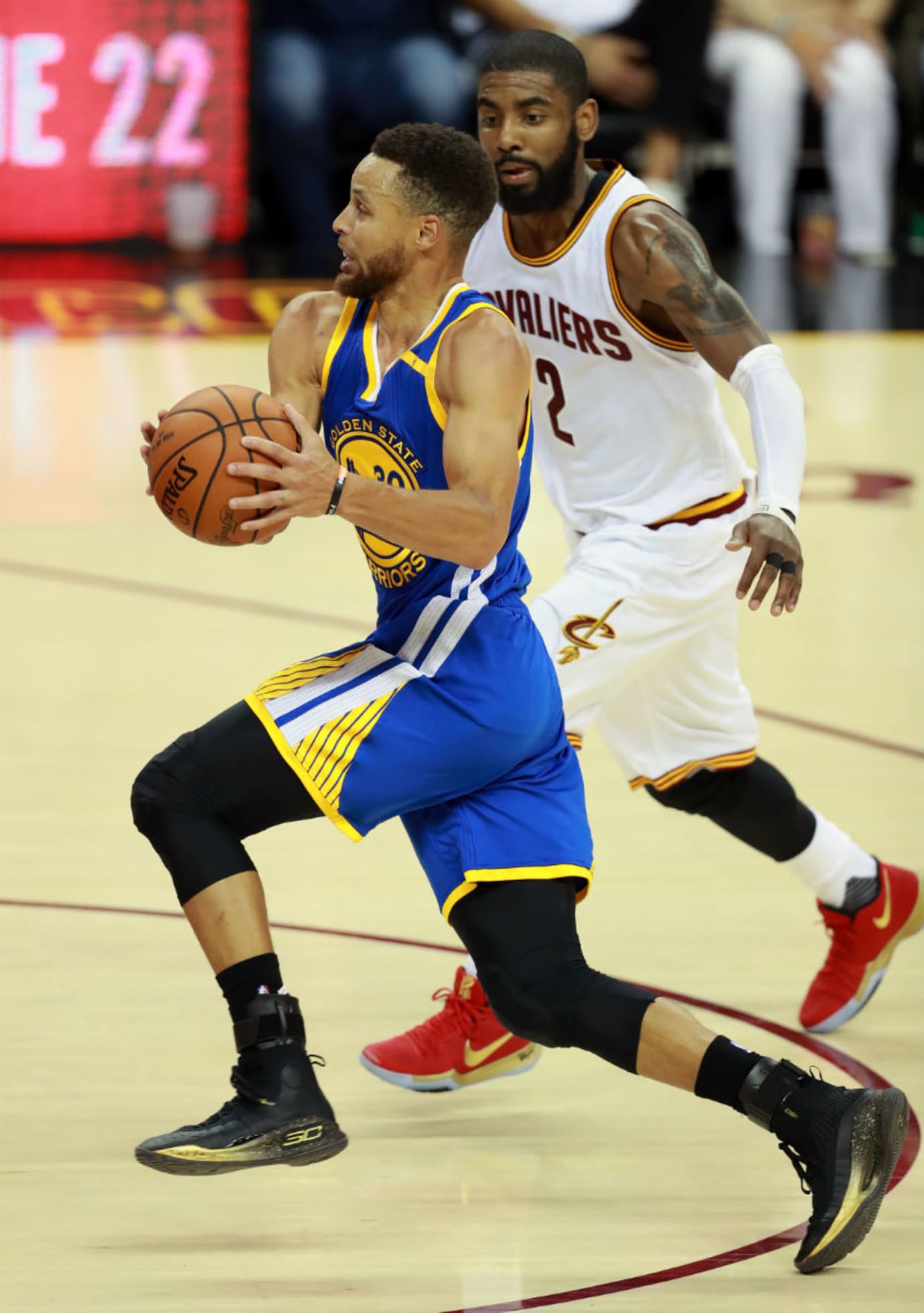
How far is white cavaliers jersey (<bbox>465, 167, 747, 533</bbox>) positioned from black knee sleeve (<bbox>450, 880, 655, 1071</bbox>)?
124cm

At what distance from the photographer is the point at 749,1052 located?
11.0 ft

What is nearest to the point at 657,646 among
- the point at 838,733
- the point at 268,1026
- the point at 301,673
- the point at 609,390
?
the point at 609,390

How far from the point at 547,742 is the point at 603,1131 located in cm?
81

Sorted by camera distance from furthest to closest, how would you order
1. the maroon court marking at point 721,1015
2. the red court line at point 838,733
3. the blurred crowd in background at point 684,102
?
the blurred crowd in background at point 684,102, the red court line at point 838,733, the maroon court marking at point 721,1015

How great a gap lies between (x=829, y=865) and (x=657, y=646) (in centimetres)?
61

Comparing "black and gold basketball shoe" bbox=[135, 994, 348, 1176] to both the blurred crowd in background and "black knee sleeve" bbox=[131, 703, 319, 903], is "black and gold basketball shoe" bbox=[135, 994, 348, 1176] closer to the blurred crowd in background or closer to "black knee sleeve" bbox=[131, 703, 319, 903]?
"black knee sleeve" bbox=[131, 703, 319, 903]

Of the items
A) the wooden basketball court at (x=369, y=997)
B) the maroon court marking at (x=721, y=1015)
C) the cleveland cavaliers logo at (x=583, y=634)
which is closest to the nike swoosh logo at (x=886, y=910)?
the wooden basketball court at (x=369, y=997)

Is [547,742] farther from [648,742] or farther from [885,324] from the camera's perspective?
[885,324]

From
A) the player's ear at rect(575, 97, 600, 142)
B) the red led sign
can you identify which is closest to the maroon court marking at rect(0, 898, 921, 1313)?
the player's ear at rect(575, 97, 600, 142)

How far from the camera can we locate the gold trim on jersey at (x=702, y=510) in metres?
4.49

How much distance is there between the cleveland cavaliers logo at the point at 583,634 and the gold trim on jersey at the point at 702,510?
0.25 metres

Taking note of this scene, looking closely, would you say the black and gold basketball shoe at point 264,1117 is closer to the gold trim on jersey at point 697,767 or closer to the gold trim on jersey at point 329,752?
the gold trim on jersey at point 329,752

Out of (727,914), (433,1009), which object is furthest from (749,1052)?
(727,914)

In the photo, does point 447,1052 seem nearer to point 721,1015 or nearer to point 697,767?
point 721,1015
